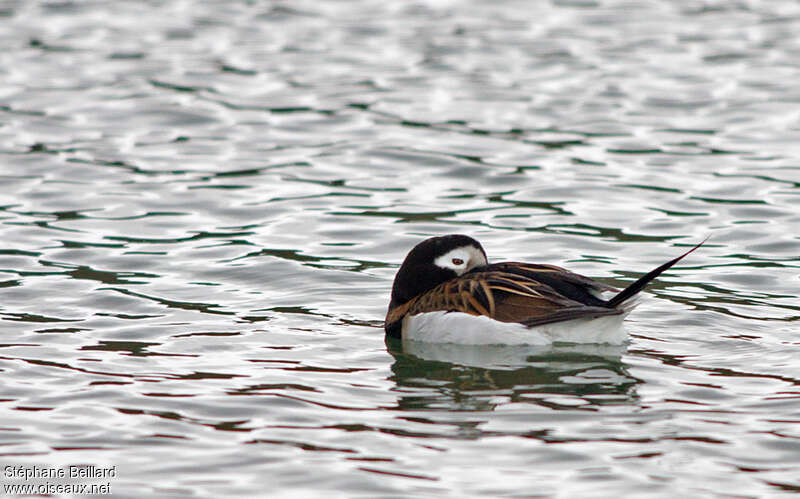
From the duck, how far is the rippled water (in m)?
0.14

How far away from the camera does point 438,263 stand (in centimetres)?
1008


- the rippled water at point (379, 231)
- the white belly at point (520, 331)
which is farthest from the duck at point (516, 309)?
the rippled water at point (379, 231)

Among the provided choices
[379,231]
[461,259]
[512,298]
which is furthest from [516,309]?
[379,231]

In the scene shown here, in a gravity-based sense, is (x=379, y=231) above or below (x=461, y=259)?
below

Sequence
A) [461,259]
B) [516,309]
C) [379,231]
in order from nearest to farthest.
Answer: [516,309] → [461,259] → [379,231]

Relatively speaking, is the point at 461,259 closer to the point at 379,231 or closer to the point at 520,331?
the point at 520,331

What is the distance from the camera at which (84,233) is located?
1284 cm

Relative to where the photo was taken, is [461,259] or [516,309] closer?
[516,309]

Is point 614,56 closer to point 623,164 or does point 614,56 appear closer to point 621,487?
point 623,164

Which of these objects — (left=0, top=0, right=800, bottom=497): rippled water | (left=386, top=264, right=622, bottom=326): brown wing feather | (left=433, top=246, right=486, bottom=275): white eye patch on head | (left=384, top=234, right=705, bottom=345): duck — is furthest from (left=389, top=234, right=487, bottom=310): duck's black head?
(left=0, top=0, right=800, bottom=497): rippled water

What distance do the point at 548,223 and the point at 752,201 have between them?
221 cm

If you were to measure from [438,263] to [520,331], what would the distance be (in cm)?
104

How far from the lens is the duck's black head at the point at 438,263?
395 inches

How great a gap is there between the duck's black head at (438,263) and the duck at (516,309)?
0.15 metres
